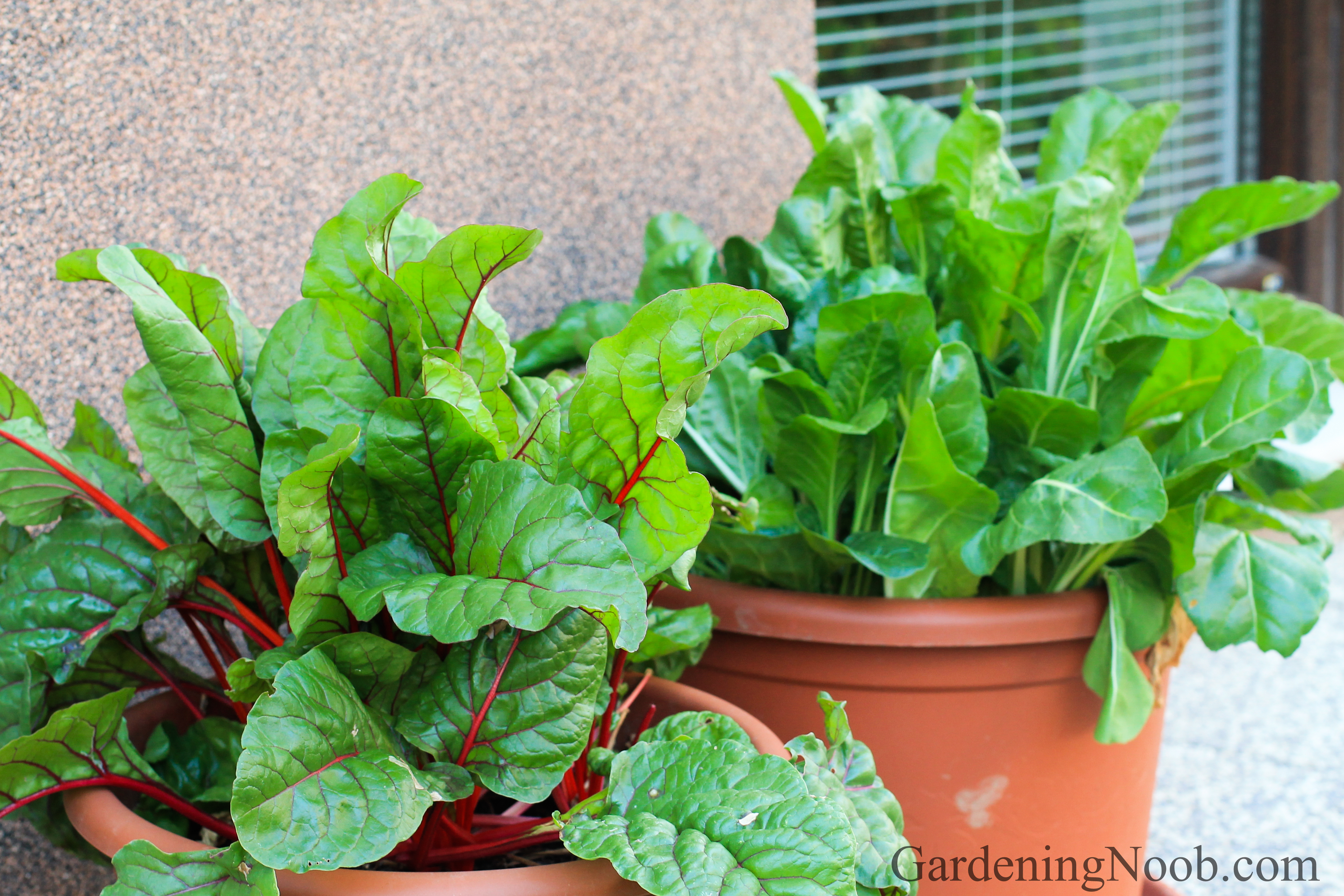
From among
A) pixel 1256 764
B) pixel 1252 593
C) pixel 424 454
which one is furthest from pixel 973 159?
pixel 1256 764

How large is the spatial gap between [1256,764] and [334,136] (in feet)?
4.76

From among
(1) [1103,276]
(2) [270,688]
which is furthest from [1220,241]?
(2) [270,688]

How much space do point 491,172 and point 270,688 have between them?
0.73 m

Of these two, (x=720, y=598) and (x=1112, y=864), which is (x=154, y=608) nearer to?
(x=720, y=598)

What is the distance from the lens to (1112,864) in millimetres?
1040

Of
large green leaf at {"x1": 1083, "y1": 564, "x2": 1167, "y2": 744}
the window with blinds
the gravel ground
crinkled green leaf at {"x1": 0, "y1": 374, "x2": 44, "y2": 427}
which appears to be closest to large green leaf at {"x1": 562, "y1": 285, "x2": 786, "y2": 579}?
crinkled green leaf at {"x1": 0, "y1": 374, "x2": 44, "y2": 427}

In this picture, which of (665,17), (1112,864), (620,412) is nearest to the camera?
(620,412)

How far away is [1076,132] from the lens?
128 cm

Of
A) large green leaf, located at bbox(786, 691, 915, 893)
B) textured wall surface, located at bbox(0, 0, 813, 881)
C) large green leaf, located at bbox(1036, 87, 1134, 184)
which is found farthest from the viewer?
large green leaf, located at bbox(1036, 87, 1134, 184)

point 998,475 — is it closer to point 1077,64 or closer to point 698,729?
point 698,729

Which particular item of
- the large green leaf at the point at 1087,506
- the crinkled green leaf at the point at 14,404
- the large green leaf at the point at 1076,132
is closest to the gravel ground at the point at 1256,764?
the large green leaf at the point at 1087,506

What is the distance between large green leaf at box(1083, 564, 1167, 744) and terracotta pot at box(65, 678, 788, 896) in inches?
20.2

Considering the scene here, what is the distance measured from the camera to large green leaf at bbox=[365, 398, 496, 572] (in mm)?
638

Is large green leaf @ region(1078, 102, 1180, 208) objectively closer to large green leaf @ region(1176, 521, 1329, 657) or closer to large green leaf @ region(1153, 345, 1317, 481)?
large green leaf @ region(1153, 345, 1317, 481)
